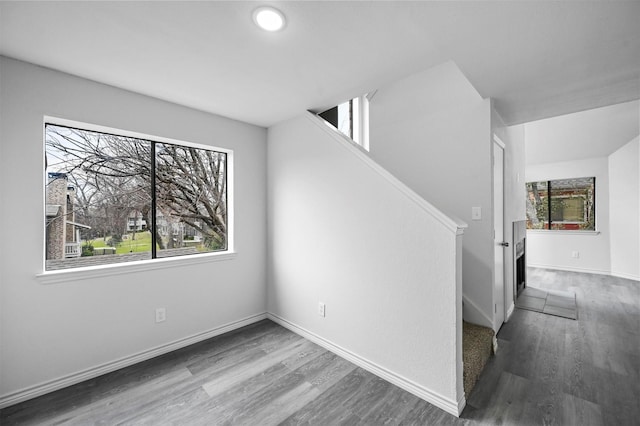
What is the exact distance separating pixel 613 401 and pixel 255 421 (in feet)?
7.78

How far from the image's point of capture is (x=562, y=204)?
5867 millimetres

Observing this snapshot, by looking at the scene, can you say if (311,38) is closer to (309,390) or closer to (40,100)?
(40,100)

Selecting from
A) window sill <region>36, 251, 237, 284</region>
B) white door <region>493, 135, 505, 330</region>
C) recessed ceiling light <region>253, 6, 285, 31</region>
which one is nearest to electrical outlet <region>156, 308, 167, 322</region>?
window sill <region>36, 251, 237, 284</region>

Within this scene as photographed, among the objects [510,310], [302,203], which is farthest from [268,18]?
[510,310]

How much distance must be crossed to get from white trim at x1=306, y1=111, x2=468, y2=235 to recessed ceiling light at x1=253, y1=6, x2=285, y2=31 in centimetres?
107

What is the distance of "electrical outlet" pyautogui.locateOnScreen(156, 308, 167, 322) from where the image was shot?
2.46 m

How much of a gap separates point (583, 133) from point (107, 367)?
23.8ft

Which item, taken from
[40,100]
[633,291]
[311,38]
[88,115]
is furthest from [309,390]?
[633,291]

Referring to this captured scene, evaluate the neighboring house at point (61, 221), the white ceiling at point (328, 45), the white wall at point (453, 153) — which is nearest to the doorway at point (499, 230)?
the white wall at point (453, 153)

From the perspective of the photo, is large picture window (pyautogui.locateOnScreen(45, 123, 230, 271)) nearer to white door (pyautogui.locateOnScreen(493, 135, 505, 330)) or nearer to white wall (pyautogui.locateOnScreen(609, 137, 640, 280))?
white door (pyautogui.locateOnScreen(493, 135, 505, 330))

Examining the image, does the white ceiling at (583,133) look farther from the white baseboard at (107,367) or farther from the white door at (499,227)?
the white baseboard at (107,367)

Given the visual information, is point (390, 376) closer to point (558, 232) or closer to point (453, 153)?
point (453, 153)

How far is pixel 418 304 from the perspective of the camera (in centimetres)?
193

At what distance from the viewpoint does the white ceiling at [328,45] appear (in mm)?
1386
